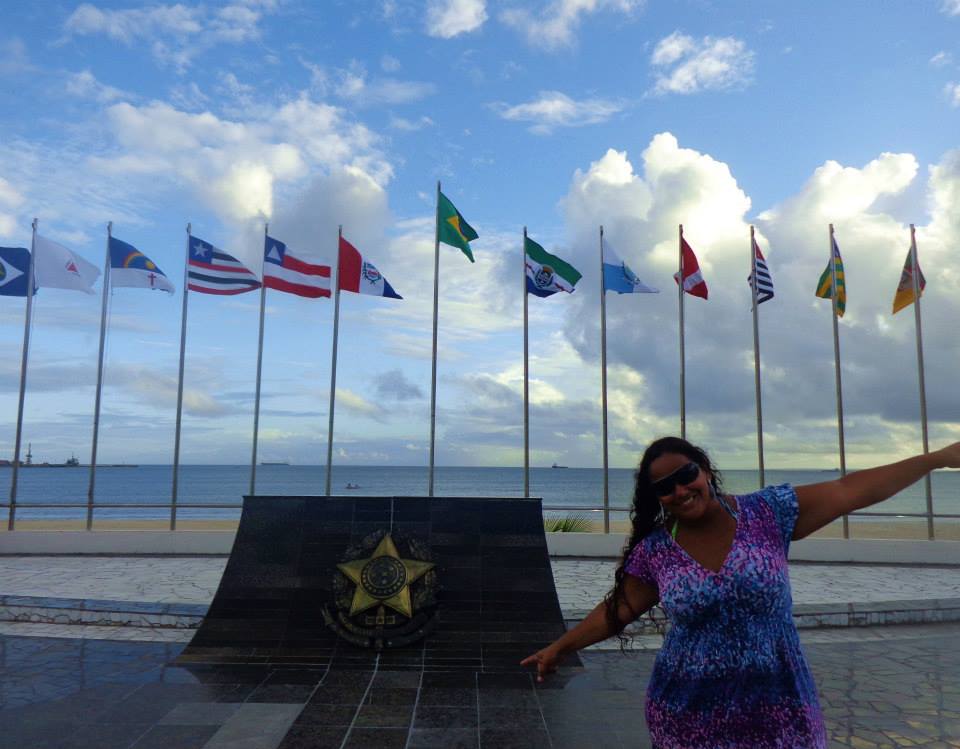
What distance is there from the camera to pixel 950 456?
6.45 feet

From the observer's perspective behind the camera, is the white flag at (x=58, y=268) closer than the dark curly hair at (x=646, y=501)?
No

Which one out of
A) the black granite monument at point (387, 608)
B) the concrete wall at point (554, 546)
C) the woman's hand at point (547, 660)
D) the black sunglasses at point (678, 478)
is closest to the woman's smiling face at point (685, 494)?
the black sunglasses at point (678, 478)

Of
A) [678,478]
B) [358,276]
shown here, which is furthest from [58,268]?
[678,478]

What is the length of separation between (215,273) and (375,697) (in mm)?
10351

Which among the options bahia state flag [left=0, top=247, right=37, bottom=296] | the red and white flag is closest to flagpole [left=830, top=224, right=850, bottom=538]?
the red and white flag

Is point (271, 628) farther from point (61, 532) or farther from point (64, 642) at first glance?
point (61, 532)

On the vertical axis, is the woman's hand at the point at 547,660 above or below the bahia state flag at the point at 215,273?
below

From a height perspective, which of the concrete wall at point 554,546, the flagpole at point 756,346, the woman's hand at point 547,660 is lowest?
the concrete wall at point 554,546

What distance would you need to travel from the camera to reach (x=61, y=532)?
13.6 meters

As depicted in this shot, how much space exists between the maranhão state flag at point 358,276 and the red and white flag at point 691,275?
18.5ft

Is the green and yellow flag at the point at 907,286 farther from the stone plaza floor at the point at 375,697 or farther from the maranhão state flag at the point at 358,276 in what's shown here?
the maranhão state flag at the point at 358,276

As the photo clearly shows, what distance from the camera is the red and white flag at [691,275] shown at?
1466cm

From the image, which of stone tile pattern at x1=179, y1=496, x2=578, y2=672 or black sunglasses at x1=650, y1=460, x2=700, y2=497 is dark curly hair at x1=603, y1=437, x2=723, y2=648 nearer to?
black sunglasses at x1=650, y1=460, x2=700, y2=497

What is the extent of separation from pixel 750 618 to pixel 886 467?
57cm
